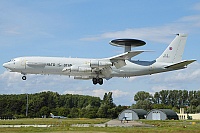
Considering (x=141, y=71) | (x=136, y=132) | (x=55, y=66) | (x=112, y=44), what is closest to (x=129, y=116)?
(x=112, y=44)

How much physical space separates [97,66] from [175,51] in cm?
1783

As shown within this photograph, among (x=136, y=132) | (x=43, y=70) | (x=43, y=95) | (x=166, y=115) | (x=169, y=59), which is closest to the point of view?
(x=136, y=132)

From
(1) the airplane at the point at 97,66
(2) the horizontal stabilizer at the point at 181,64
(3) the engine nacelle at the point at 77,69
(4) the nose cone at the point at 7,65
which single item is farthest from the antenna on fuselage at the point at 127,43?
(4) the nose cone at the point at 7,65

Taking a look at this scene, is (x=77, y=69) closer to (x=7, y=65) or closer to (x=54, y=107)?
(x=7, y=65)

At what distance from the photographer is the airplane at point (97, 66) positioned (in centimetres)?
6075

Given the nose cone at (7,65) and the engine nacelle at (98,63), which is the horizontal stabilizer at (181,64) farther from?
the nose cone at (7,65)

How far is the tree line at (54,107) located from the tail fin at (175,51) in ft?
172

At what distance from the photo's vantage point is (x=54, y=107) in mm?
165625

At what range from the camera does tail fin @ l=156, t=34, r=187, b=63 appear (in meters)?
70.8

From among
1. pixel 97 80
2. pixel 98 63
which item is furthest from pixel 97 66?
pixel 97 80

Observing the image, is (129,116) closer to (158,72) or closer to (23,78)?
(158,72)

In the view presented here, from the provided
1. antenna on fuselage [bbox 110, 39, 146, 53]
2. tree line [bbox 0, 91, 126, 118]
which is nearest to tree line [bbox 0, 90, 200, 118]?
tree line [bbox 0, 91, 126, 118]

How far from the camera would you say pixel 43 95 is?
167 metres

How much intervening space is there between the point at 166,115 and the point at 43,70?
6866 cm
